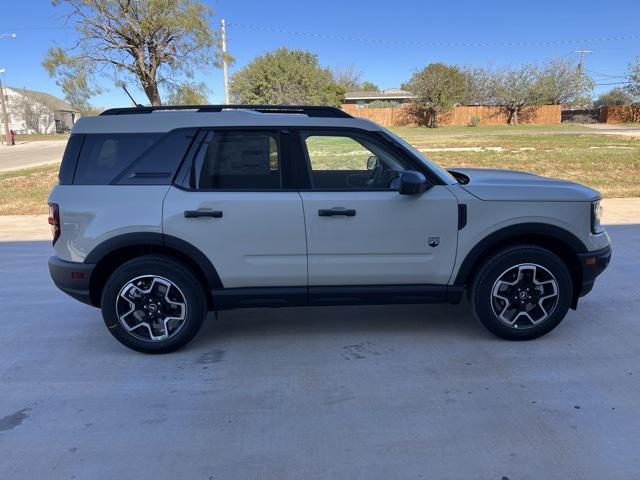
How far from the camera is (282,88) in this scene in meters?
42.6

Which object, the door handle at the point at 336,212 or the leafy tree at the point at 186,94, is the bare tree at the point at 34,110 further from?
the door handle at the point at 336,212

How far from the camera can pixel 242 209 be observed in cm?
381

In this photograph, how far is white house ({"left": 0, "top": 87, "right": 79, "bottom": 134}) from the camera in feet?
280

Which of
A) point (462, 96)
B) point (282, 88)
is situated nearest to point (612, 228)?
point (282, 88)

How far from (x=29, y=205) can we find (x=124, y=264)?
9.02 metres

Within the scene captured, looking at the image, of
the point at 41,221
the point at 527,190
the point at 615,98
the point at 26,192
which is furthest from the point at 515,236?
the point at 615,98

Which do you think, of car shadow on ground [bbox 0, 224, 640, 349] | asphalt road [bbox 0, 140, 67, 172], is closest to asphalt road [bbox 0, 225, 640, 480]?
car shadow on ground [bbox 0, 224, 640, 349]

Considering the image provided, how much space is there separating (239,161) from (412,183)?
128 cm

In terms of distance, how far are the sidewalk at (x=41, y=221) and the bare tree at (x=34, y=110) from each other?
88347 millimetres

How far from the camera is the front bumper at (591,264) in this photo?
4.01 m

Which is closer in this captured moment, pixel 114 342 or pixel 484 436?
pixel 484 436

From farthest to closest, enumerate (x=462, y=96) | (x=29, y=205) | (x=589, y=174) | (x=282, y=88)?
(x=462, y=96) → (x=282, y=88) → (x=589, y=174) → (x=29, y=205)

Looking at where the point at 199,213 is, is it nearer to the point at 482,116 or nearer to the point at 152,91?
the point at 152,91

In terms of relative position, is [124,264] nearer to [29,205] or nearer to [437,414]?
[437,414]
